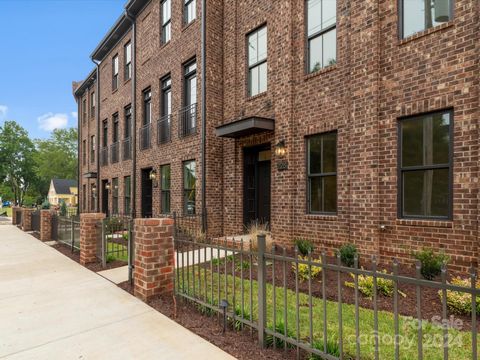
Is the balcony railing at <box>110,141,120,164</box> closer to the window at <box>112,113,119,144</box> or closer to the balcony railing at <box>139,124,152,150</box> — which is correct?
the window at <box>112,113,119,144</box>

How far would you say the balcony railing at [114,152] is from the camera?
16.2 m

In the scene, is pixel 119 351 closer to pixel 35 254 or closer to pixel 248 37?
pixel 35 254

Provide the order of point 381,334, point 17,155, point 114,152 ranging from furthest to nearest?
point 17,155 < point 114,152 < point 381,334

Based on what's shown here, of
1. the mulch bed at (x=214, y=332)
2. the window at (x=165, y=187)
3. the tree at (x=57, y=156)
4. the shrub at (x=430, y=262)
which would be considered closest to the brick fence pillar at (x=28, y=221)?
the window at (x=165, y=187)

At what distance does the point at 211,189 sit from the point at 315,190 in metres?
3.59

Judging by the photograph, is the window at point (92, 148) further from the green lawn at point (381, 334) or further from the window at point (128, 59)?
the green lawn at point (381, 334)

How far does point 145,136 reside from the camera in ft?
44.0

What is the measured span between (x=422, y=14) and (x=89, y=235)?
314 inches

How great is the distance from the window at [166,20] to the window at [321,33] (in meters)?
6.38

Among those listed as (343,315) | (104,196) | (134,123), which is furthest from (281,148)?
(104,196)

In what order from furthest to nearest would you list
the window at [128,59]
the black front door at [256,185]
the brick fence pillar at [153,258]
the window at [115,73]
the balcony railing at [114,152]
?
the window at [115,73], the balcony railing at [114,152], the window at [128,59], the black front door at [256,185], the brick fence pillar at [153,258]

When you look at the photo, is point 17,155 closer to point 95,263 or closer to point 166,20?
point 166,20

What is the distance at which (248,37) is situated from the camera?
9.35 m

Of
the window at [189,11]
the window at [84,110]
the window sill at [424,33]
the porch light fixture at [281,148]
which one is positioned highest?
the window at [189,11]
